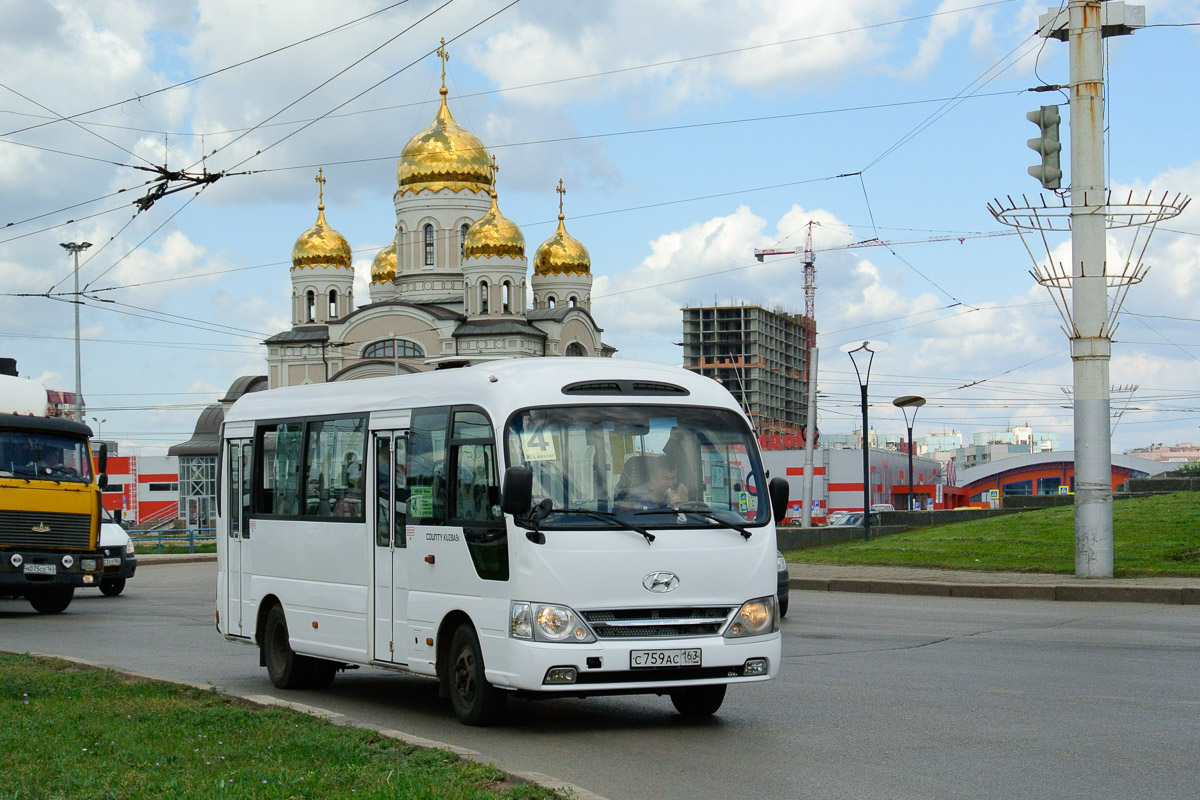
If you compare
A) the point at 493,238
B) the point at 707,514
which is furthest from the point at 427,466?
the point at 493,238

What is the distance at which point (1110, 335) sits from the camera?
72.4 feet

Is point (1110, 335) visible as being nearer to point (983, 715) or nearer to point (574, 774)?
point (983, 715)

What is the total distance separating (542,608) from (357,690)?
11.7ft

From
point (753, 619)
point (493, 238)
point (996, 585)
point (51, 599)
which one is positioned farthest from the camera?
point (493, 238)

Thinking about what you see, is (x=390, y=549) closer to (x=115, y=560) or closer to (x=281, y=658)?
(x=281, y=658)

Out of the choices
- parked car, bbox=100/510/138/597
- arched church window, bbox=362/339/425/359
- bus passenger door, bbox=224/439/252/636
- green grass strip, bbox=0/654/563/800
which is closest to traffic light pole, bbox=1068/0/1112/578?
bus passenger door, bbox=224/439/252/636

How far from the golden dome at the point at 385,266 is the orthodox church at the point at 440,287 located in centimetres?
36

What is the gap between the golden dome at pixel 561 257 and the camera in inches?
3420

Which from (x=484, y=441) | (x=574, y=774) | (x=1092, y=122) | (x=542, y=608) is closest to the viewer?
(x=574, y=774)

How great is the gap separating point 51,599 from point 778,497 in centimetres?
1563

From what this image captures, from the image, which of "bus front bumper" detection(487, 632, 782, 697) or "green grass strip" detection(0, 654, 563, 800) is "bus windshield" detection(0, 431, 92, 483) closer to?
"green grass strip" detection(0, 654, 563, 800)

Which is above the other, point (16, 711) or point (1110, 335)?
point (1110, 335)

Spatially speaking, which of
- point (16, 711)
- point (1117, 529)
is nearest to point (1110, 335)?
point (1117, 529)

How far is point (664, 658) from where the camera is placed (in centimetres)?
925
